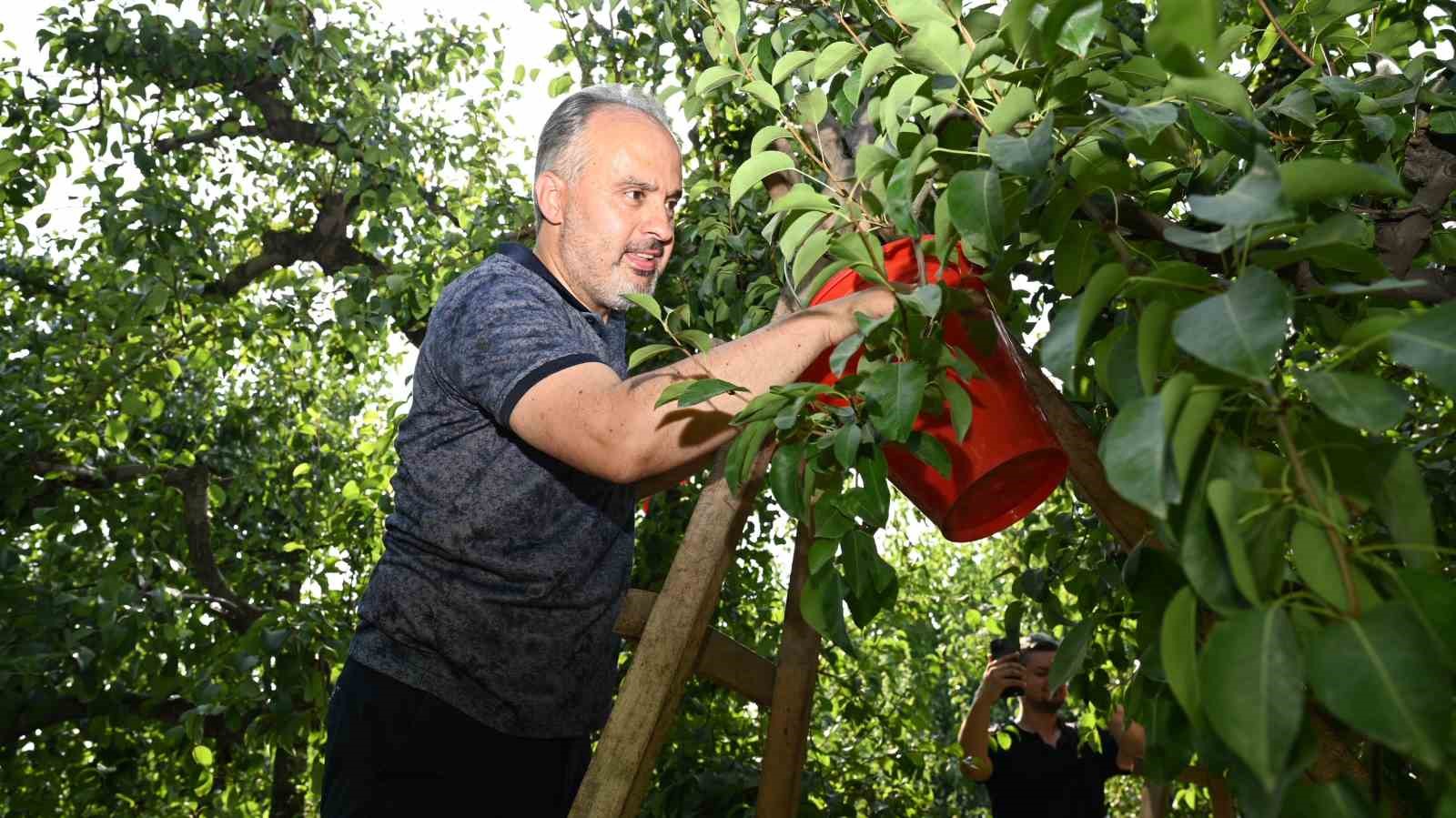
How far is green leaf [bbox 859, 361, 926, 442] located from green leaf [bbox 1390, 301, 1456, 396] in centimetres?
39

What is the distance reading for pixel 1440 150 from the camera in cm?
139

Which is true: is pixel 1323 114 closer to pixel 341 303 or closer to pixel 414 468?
pixel 414 468

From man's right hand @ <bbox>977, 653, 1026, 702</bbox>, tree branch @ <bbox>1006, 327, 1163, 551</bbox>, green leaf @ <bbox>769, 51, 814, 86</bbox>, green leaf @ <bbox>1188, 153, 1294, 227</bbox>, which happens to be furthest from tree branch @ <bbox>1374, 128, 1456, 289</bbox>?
man's right hand @ <bbox>977, 653, 1026, 702</bbox>

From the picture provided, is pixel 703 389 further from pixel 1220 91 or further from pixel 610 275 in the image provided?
pixel 610 275

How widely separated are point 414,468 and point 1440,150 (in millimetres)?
1314

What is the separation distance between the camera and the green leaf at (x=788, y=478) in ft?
3.51

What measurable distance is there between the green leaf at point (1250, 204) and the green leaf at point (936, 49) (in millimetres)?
371

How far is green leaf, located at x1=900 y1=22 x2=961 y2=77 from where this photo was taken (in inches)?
35.8

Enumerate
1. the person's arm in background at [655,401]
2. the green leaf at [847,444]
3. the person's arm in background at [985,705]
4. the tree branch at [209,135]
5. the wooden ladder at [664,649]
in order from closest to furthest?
the green leaf at [847,444]
the person's arm in background at [655,401]
the wooden ladder at [664,649]
the person's arm in background at [985,705]
the tree branch at [209,135]

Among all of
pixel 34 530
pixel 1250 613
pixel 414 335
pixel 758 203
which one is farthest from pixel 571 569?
pixel 34 530

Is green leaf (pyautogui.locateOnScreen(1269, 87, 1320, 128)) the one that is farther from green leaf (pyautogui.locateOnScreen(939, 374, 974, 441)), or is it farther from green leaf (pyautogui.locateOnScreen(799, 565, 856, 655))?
green leaf (pyautogui.locateOnScreen(799, 565, 856, 655))

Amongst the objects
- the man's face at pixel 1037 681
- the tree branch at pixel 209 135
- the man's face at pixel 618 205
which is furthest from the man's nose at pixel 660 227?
the tree branch at pixel 209 135

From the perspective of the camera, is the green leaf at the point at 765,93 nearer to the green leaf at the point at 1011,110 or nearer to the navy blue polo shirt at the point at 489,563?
the green leaf at the point at 1011,110

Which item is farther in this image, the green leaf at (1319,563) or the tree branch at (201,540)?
the tree branch at (201,540)
